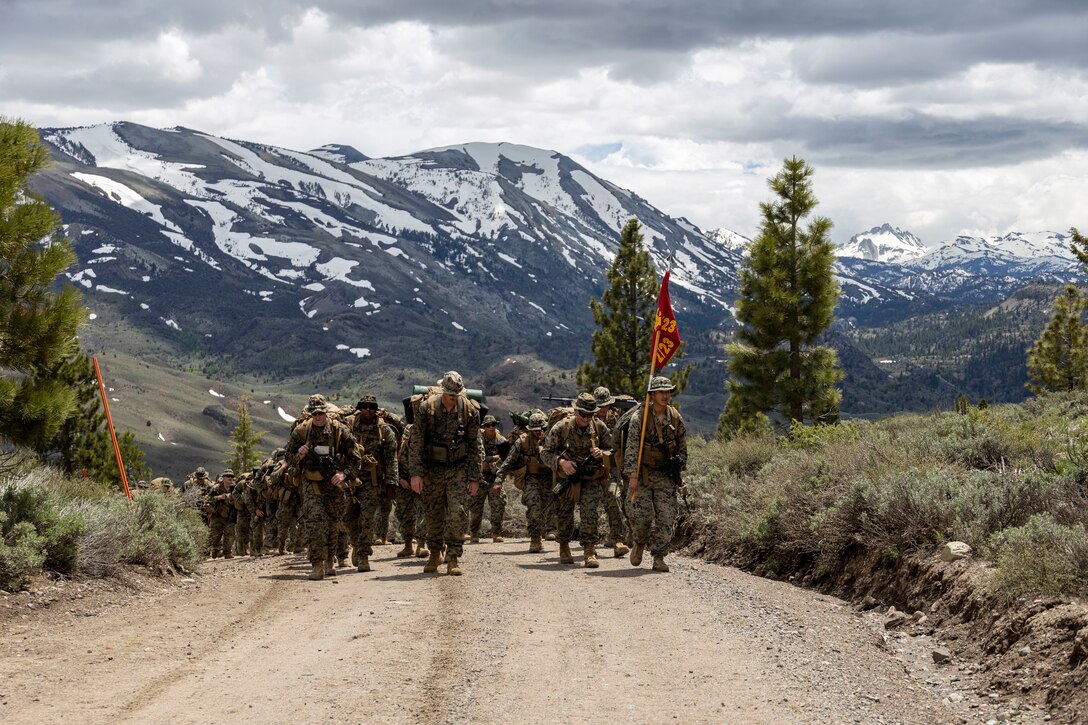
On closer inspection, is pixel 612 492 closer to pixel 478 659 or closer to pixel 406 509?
pixel 406 509

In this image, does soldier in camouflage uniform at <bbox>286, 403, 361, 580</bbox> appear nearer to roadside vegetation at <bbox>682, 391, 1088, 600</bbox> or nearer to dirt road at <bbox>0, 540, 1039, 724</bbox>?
dirt road at <bbox>0, 540, 1039, 724</bbox>

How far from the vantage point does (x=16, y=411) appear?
1252 centimetres

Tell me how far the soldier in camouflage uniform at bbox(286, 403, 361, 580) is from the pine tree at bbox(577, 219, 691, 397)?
2616 cm

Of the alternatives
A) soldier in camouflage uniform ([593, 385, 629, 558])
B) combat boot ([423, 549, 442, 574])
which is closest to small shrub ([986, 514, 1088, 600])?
combat boot ([423, 549, 442, 574])

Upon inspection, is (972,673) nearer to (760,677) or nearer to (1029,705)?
(1029,705)

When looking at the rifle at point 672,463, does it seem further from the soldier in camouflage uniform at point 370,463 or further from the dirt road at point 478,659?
the soldier in camouflage uniform at point 370,463

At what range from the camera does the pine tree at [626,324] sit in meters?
40.5

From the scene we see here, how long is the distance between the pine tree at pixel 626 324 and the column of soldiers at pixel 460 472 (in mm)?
21595

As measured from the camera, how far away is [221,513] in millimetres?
28359

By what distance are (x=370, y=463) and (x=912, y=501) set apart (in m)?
7.73

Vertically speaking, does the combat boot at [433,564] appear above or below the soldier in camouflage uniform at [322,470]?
below

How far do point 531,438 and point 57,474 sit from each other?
23.9ft

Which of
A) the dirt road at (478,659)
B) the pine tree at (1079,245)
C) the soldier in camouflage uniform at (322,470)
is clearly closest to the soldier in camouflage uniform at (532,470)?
the soldier in camouflage uniform at (322,470)

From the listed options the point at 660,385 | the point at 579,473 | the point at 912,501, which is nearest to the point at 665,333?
the point at 579,473
